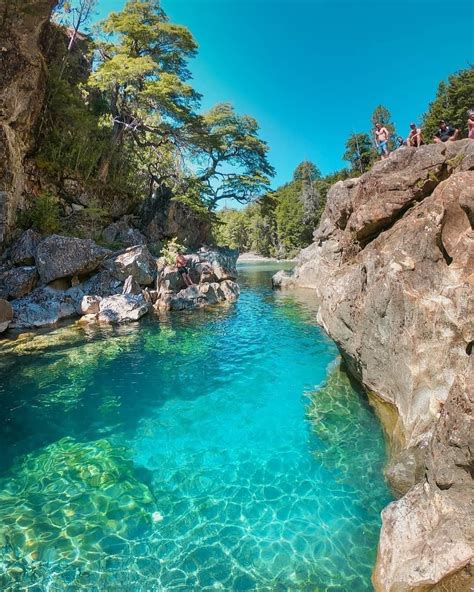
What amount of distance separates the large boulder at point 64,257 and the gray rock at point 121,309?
2.43 metres

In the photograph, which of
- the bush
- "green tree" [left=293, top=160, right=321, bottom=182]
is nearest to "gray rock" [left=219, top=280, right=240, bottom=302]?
the bush

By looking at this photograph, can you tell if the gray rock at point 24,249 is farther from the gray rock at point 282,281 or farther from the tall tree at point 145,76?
the gray rock at point 282,281

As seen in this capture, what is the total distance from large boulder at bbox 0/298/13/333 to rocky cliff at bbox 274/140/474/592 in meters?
13.3

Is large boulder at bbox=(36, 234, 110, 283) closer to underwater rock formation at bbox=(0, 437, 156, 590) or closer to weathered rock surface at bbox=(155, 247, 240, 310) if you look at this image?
weathered rock surface at bbox=(155, 247, 240, 310)

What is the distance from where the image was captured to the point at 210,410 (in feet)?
30.7

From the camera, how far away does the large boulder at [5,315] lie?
15.1 metres

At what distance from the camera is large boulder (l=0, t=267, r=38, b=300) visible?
A: 57.3ft

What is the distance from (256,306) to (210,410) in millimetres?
14191

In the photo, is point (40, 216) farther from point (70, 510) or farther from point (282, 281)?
point (282, 281)

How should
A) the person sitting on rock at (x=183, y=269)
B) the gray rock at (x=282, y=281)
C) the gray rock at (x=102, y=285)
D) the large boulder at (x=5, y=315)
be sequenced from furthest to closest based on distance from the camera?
1. the gray rock at (x=282, y=281)
2. the person sitting on rock at (x=183, y=269)
3. the gray rock at (x=102, y=285)
4. the large boulder at (x=5, y=315)

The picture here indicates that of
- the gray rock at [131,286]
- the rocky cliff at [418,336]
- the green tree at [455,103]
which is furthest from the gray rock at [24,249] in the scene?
the green tree at [455,103]

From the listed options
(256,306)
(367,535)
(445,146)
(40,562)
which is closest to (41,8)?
(256,306)

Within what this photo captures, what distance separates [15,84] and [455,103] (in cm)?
4987

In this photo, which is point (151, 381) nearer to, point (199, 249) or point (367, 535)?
point (367, 535)
